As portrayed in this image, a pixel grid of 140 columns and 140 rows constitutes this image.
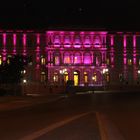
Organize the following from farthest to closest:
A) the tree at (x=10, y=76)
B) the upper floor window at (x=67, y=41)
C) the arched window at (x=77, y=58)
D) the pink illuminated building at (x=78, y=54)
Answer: the arched window at (x=77, y=58) → the upper floor window at (x=67, y=41) → the pink illuminated building at (x=78, y=54) → the tree at (x=10, y=76)

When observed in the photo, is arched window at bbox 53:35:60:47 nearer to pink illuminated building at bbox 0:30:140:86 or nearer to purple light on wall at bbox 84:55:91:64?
pink illuminated building at bbox 0:30:140:86

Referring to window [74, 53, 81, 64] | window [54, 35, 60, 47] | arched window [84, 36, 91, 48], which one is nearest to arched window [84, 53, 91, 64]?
window [74, 53, 81, 64]

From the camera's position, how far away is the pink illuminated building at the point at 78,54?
120 metres

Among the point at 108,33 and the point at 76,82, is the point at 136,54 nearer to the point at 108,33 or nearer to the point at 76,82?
the point at 108,33

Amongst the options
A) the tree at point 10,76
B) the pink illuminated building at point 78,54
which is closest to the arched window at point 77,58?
the pink illuminated building at point 78,54

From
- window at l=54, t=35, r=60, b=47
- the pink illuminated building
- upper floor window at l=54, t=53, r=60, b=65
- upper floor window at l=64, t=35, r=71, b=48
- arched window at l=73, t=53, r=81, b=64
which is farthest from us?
arched window at l=73, t=53, r=81, b=64

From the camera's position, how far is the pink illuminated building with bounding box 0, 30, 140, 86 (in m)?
120

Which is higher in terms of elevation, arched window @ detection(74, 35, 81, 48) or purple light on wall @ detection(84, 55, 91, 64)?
arched window @ detection(74, 35, 81, 48)

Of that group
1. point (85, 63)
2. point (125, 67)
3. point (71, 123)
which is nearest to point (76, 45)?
point (85, 63)

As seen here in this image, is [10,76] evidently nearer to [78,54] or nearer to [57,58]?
[57,58]

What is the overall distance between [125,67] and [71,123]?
330 feet

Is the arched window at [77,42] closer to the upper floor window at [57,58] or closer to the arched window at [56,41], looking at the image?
the arched window at [56,41]

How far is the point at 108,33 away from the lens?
123 metres

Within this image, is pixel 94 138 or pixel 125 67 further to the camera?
pixel 125 67
